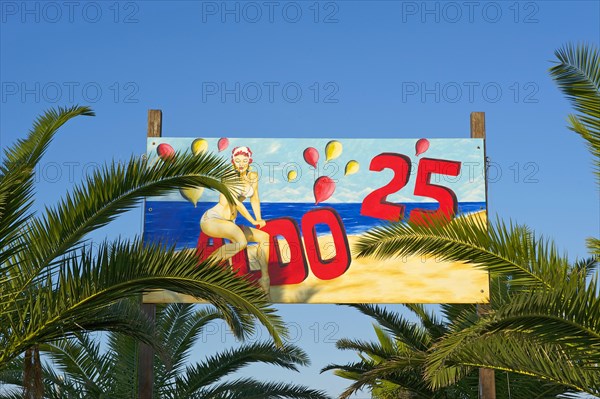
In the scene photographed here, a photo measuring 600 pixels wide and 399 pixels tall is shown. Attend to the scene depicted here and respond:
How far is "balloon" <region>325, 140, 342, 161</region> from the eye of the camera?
1409cm

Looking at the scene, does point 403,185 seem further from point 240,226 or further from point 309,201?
point 240,226

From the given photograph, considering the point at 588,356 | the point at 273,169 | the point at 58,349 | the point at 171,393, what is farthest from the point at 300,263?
the point at 588,356

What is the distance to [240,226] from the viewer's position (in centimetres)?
1393

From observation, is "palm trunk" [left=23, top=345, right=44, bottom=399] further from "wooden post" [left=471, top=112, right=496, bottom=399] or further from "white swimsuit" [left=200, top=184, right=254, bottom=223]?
"wooden post" [left=471, top=112, right=496, bottom=399]

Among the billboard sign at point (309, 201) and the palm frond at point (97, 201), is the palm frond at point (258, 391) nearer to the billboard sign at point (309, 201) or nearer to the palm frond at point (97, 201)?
the billboard sign at point (309, 201)

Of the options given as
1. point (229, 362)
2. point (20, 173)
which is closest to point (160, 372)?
point (229, 362)

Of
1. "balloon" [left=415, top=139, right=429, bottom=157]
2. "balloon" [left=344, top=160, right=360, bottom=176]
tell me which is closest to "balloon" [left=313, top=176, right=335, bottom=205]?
"balloon" [left=344, top=160, right=360, bottom=176]

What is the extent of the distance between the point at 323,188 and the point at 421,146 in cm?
163

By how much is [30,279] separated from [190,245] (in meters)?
4.87

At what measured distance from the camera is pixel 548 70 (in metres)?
9.26

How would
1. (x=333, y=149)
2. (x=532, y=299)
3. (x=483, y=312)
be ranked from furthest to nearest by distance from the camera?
(x=333, y=149) → (x=483, y=312) → (x=532, y=299)

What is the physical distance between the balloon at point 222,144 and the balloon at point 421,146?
9.50 feet

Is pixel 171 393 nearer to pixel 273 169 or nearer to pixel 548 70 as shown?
pixel 273 169

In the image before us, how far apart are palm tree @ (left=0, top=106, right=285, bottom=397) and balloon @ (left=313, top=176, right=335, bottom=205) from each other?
495 cm
